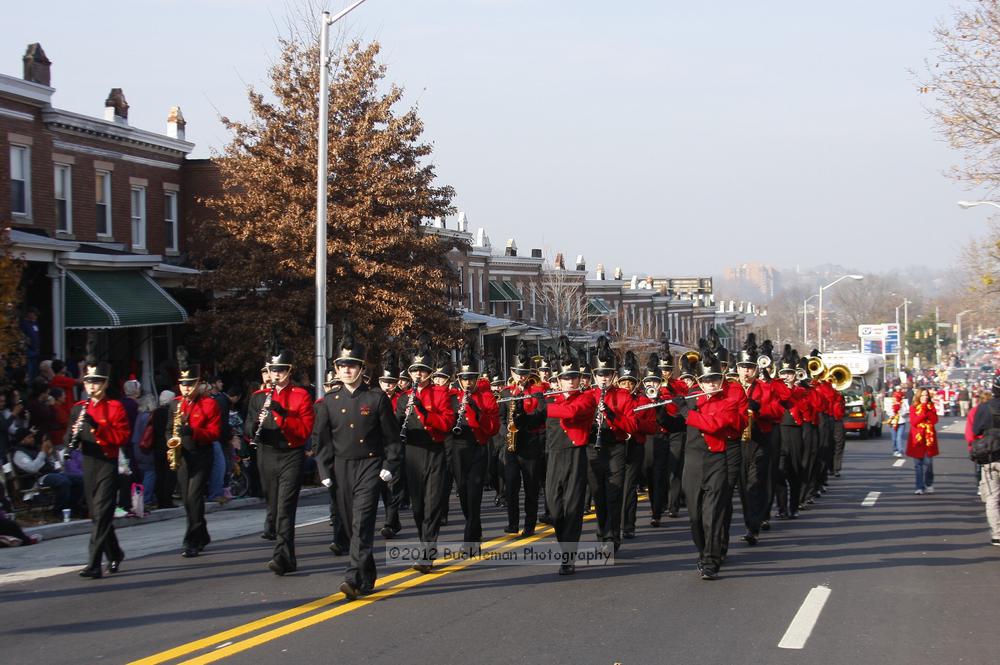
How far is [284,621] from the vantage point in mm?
9344

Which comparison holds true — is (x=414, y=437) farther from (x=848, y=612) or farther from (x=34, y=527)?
(x=34, y=527)

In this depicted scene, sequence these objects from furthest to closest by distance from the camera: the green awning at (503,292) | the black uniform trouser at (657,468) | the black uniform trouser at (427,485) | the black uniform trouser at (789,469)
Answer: the green awning at (503,292)
the black uniform trouser at (789,469)
the black uniform trouser at (657,468)
the black uniform trouser at (427,485)

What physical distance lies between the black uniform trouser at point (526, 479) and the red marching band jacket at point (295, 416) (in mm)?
3300

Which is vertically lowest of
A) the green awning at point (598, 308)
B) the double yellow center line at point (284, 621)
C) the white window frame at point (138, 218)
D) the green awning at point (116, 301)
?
the double yellow center line at point (284, 621)

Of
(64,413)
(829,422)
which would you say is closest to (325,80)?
(64,413)

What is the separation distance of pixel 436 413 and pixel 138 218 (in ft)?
70.8

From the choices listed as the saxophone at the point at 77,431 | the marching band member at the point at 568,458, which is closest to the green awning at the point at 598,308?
the marching band member at the point at 568,458

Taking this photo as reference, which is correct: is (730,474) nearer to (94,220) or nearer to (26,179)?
(26,179)

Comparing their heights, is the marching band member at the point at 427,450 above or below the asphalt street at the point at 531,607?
above

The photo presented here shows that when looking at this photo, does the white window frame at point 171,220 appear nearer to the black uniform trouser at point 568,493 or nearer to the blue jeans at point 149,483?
the blue jeans at point 149,483

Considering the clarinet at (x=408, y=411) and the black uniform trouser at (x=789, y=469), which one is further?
the black uniform trouser at (x=789, y=469)

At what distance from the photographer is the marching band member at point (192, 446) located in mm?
12852

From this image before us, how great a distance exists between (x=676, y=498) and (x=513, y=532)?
3017 mm

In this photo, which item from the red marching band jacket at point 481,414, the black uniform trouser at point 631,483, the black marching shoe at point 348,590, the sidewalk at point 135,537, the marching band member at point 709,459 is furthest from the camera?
the black uniform trouser at point 631,483
